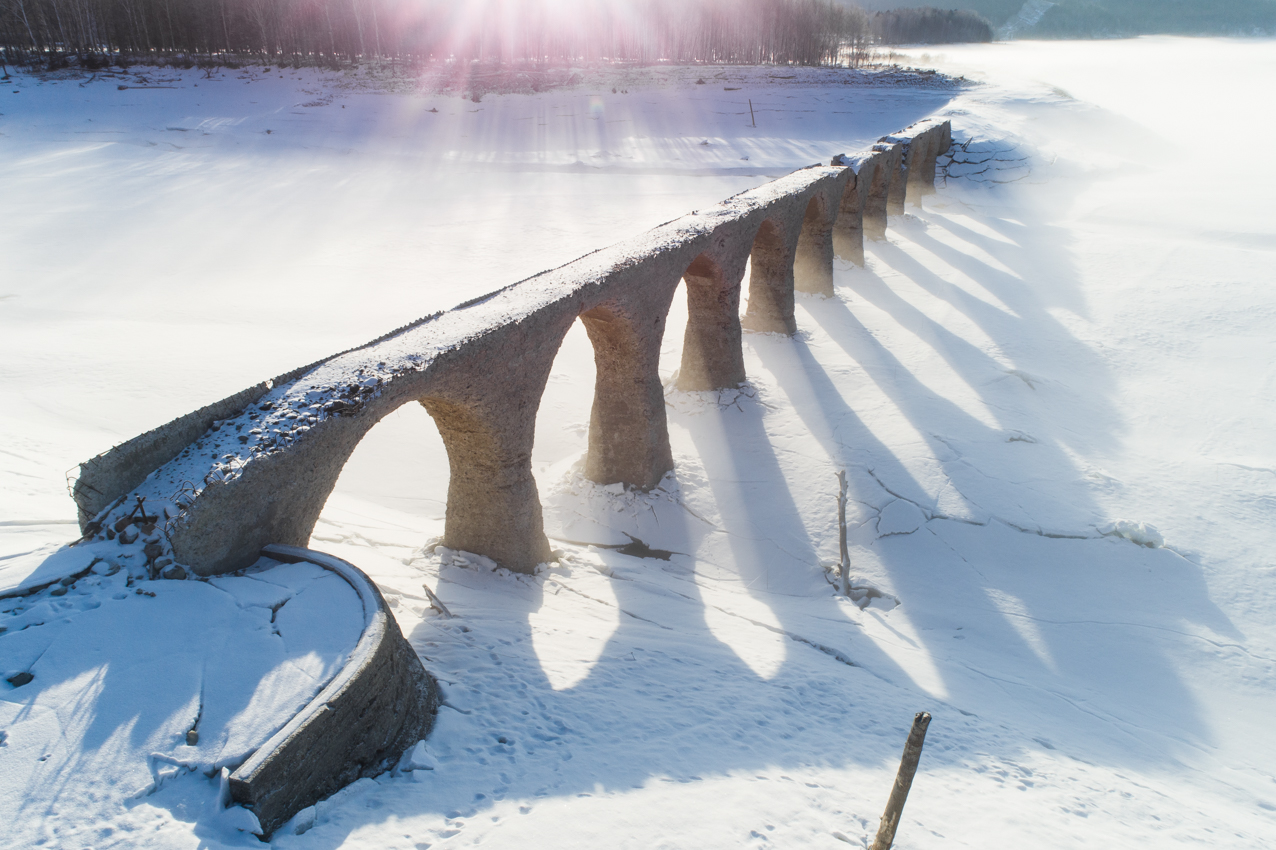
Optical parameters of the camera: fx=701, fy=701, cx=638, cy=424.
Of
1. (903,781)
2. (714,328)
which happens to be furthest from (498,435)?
(714,328)

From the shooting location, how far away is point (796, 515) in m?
8.17

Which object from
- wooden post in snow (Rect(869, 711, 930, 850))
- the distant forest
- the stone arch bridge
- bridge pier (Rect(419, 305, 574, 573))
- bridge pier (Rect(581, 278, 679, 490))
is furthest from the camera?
the distant forest

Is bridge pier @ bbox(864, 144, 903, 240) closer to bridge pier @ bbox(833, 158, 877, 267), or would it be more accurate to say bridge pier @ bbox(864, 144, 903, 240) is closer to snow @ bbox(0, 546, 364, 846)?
bridge pier @ bbox(833, 158, 877, 267)

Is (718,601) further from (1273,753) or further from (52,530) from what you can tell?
(52,530)

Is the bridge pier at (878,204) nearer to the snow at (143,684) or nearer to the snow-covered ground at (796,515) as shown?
the snow-covered ground at (796,515)

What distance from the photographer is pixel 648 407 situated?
27.0ft

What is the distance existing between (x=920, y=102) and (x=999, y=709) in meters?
32.5

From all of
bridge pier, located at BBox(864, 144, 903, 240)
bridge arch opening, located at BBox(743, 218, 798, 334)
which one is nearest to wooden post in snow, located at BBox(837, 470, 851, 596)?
bridge arch opening, located at BBox(743, 218, 798, 334)

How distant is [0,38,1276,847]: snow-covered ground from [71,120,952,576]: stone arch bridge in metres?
0.58

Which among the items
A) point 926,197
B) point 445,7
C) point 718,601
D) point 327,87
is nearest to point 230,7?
point 327,87

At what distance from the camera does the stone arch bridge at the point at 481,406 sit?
13.5 ft

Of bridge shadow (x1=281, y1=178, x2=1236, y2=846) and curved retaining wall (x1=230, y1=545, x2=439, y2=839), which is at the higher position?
curved retaining wall (x1=230, y1=545, x2=439, y2=839)

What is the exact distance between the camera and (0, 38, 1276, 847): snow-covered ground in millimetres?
4160

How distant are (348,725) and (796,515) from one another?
576cm
